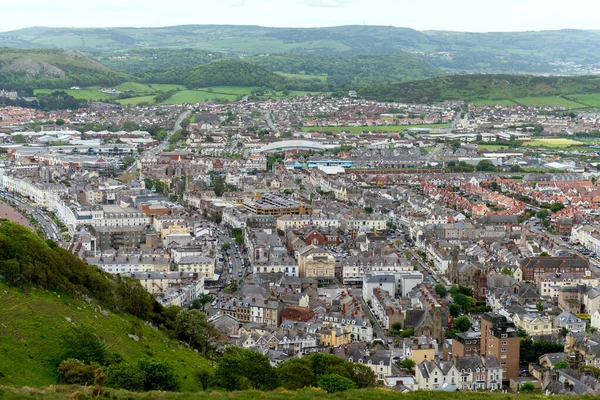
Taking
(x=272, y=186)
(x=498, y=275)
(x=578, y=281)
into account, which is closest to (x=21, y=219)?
(x=272, y=186)

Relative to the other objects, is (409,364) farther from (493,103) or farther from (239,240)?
(493,103)

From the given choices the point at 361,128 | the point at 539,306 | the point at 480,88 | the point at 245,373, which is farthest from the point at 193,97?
the point at 245,373

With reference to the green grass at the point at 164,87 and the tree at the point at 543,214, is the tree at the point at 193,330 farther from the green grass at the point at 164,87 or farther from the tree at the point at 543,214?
the green grass at the point at 164,87

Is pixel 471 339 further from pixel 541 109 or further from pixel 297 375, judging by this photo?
pixel 541 109

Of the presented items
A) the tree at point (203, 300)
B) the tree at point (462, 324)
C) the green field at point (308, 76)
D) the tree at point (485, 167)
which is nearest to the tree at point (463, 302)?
the tree at point (462, 324)

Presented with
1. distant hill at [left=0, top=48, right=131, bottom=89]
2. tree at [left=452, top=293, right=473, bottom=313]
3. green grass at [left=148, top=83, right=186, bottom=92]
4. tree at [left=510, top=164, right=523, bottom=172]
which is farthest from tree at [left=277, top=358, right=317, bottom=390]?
green grass at [left=148, top=83, right=186, bottom=92]

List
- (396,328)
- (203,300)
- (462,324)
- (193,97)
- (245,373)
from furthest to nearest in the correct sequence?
(193,97) < (203,300) < (396,328) < (462,324) < (245,373)
